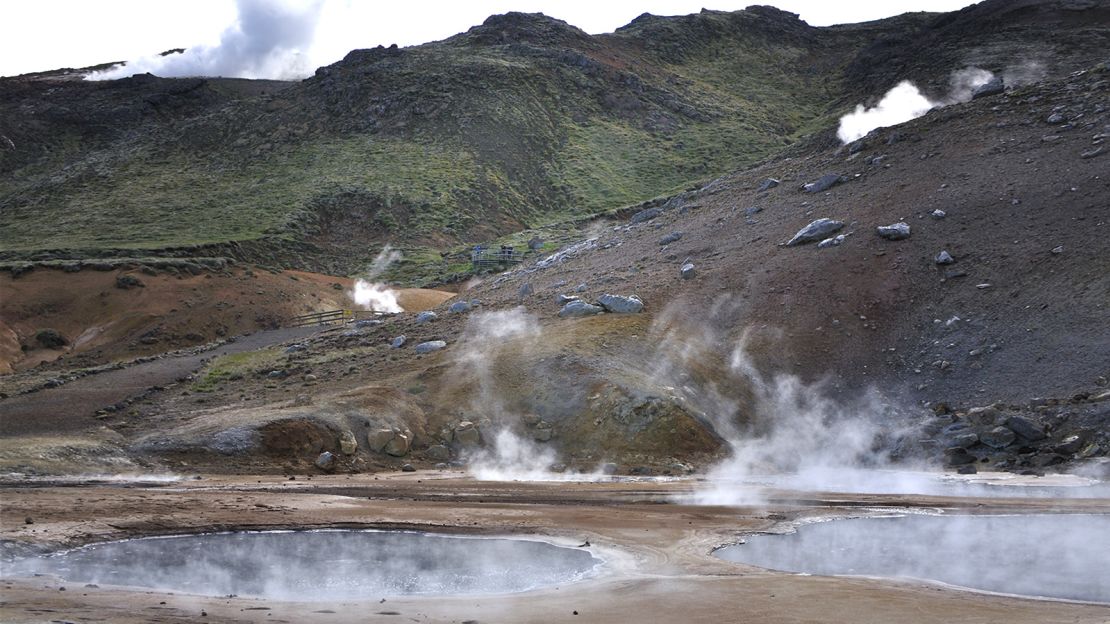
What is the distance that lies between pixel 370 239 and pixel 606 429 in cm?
5140

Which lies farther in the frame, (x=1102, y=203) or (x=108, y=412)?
(x=1102, y=203)

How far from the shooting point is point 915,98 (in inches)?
2758

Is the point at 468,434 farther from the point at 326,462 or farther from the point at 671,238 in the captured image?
the point at 671,238

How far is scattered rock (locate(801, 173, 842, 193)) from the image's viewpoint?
42.1 meters

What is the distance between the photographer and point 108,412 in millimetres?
30438

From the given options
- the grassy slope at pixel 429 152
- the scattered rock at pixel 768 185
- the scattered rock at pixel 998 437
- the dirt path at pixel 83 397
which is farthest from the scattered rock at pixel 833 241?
the grassy slope at pixel 429 152

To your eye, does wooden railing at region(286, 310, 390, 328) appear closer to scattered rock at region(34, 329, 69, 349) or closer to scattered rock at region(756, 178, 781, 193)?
scattered rock at region(34, 329, 69, 349)

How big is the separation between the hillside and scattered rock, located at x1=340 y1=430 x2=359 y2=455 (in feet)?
127

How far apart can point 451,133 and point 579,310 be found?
58.2 metres

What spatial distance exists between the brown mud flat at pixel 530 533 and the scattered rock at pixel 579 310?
1019 cm

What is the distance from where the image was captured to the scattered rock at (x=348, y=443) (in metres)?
27.7

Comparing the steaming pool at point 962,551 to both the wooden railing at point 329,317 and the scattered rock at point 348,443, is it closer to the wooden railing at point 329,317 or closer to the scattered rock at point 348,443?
the scattered rock at point 348,443

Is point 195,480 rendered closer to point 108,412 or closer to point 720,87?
point 108,412

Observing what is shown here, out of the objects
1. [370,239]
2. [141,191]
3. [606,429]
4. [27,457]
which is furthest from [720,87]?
[27,457]
